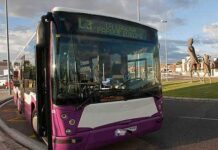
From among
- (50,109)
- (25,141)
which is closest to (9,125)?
(25,141)

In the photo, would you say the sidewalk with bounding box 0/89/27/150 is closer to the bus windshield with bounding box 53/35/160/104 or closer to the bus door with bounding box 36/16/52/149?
the bus door with bounding box 36/16/52/149

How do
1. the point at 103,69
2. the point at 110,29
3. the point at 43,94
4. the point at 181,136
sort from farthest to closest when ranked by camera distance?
the point at 181,136 → the point at 43,94 → the point at 110,29 → the point at 103,69

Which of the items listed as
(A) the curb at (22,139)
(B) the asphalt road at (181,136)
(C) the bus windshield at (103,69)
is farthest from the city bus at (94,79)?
(A) the curb at (22,139)

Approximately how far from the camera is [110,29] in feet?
23.3

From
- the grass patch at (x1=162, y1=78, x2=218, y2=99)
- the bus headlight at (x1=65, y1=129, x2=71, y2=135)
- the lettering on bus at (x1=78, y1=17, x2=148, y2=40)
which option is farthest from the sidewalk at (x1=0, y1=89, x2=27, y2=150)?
the grass patch at (x1=162, y1=78, x2=218, y2=99)

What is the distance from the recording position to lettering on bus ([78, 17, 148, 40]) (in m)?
6.72

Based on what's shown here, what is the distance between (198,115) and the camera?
12.4 metres

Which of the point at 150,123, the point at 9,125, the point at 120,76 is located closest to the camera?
the point at 120,76

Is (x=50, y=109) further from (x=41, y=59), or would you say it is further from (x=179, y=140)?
(x=179, y=140)

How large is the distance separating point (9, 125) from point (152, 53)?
21.0 ft

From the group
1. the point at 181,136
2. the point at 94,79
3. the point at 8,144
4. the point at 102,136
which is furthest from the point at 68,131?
the point at 181,136

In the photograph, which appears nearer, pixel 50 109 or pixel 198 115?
pixel 50 109

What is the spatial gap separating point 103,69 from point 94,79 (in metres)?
0.31

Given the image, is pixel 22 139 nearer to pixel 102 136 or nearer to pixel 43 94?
pixel 43 94
